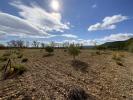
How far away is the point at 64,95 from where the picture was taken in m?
8.20

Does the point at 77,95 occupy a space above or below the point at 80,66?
above

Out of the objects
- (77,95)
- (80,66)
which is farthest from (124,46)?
(77,95)

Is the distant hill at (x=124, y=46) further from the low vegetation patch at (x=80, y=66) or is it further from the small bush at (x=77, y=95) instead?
the small bush at (x=77, y=95)

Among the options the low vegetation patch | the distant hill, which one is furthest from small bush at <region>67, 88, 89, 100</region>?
the distant hill

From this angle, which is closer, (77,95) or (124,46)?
(77,95)

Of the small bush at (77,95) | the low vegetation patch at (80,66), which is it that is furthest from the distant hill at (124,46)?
the small bush at (77,95)

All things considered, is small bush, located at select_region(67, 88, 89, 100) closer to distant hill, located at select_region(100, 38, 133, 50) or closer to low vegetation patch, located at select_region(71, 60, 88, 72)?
low vegetation patch, located at select_region(71, 60, 88, 72)

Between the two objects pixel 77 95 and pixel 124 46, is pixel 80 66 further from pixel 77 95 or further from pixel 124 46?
pixel 124 46

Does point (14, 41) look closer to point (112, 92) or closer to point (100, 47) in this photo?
point (100, 47)

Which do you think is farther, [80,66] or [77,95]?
[80,66]

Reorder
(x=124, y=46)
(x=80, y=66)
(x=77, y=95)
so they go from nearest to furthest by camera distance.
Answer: (x=77, y=95) < (x=80, y=66) < (x=124, y=46)

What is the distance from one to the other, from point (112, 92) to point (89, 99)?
84.5 inches

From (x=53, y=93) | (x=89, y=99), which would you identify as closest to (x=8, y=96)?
(x=53, y=93)

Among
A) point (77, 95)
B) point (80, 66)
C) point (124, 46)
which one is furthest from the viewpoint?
point (124, 46)
